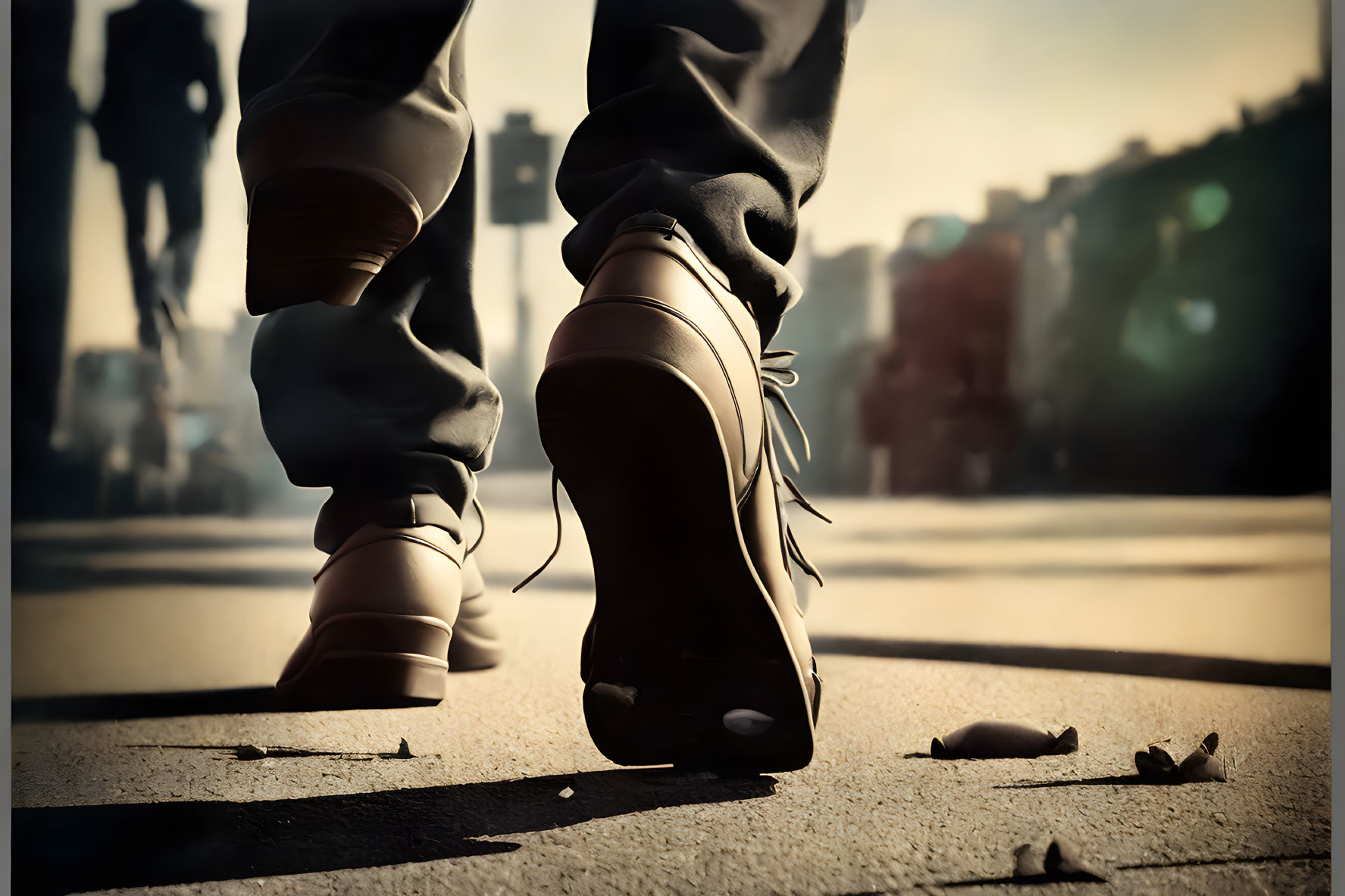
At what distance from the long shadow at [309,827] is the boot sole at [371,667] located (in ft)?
0.47

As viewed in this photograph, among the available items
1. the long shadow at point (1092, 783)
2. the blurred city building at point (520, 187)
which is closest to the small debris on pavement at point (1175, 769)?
the long shadow at point (1092, 783)

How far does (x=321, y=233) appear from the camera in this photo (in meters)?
0.54

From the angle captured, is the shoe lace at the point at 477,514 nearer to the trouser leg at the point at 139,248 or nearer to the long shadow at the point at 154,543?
the long shadow at the point at 154,543

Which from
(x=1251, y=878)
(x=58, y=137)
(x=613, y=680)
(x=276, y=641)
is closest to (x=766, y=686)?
(x=613, y=680)

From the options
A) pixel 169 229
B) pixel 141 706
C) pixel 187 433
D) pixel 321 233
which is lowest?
pixel 141 706

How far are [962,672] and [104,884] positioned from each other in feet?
2.33

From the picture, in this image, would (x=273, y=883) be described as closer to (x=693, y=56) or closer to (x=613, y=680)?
(x=613, y=680)

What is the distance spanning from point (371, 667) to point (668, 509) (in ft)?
1.00

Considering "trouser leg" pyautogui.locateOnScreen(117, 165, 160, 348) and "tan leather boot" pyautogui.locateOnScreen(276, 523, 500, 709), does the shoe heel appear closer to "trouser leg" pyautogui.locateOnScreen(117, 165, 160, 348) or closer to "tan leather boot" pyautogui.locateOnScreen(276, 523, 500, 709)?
"tan leather boot" pyautogui.locateOnScreen(276, 523, 500, 709)

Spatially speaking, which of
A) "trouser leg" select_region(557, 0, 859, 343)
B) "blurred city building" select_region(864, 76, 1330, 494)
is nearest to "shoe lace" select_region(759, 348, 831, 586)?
"trouser leg" select_region(557, 0, 859, 343)

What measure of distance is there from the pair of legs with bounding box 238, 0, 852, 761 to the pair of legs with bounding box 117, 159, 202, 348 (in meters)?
0.43

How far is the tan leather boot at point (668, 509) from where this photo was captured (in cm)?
44

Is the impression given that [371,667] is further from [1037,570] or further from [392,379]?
[1037,570]

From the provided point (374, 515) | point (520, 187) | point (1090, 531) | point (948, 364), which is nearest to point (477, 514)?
point (374, 515)
